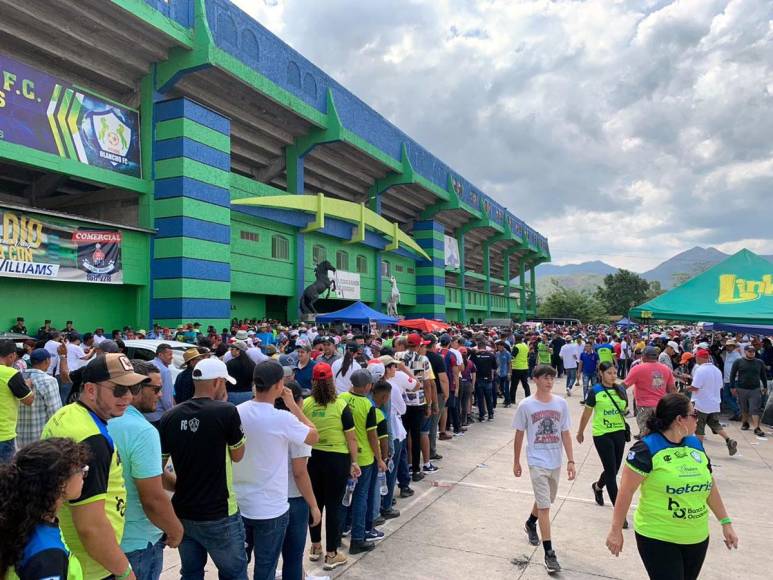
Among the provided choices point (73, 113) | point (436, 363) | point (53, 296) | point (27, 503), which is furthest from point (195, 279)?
point (27, 503)

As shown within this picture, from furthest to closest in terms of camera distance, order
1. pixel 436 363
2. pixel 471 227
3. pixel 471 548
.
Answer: pixel 471 227
pixel 436 363
pixel 471 548

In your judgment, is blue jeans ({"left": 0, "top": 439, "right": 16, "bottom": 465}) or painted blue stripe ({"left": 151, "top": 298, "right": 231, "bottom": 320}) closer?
blue jeans ({"left": 0, "top": 439, "right": 16, "bottom": 465})

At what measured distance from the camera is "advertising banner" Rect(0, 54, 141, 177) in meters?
15.4

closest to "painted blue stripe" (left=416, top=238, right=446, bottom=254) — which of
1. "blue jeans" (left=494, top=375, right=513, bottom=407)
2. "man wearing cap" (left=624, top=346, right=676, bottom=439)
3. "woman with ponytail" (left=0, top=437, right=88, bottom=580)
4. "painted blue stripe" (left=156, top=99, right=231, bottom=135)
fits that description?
"painted blue stripe" (left=156, top=99, right=231, bottom=135)

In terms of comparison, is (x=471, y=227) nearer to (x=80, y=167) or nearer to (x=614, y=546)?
(x=80, y=167)

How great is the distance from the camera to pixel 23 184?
70.1 ft

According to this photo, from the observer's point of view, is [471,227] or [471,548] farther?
[471,227]

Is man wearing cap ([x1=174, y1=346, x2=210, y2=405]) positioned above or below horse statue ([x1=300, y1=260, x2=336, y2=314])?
below

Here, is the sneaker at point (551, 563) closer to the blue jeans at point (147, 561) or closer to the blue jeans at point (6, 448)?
the blue jeans at point (147, 561)

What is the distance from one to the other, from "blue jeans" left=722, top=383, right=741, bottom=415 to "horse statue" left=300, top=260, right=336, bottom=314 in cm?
1906

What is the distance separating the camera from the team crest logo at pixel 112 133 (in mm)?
18203

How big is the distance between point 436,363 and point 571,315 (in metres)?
78.0

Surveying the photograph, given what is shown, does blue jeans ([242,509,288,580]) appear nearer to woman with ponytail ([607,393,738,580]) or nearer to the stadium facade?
woman with ponytail ([607,393,738,580])

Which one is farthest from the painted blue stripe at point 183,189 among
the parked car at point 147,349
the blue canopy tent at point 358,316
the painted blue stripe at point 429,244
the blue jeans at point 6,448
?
the painted blue stripe at point 429,244
